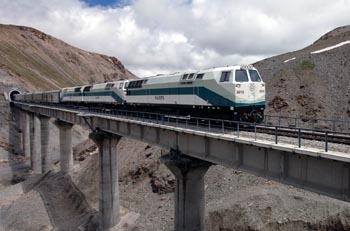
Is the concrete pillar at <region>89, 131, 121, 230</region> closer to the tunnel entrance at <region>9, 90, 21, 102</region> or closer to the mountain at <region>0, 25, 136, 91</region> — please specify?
the tunnel entrance at <region>9, 90, 21, 102</region>

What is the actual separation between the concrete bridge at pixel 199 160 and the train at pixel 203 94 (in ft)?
7.75

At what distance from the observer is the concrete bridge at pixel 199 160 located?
1262cm

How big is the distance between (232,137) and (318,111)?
22.7 meters

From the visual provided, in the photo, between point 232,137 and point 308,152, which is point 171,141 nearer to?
point 232,137

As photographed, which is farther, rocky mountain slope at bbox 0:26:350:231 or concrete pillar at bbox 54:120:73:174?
concrete pillar at bbox 54:120:73:174

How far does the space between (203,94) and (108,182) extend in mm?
16146

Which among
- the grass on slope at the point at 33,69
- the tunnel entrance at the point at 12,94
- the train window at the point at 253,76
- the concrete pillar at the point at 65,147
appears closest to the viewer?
the train window at the point at 253,76

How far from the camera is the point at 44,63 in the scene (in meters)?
141

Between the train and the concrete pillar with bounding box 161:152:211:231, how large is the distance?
362 centimetres

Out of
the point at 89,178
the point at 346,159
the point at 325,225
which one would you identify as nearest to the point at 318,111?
the point at 325,225

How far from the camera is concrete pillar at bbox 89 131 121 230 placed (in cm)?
3272

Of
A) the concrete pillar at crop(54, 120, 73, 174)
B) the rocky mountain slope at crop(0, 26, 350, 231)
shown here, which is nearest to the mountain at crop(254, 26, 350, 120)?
the rocky mountain slope at crop(0, 26, 350, 231)

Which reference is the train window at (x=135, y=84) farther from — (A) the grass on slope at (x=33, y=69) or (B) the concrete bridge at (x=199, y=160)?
(A) the grass on slope at (x=33, y=69)

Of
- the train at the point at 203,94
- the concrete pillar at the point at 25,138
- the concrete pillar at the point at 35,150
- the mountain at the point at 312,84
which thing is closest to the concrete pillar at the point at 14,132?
the concrete pillar at the point at 25,138
